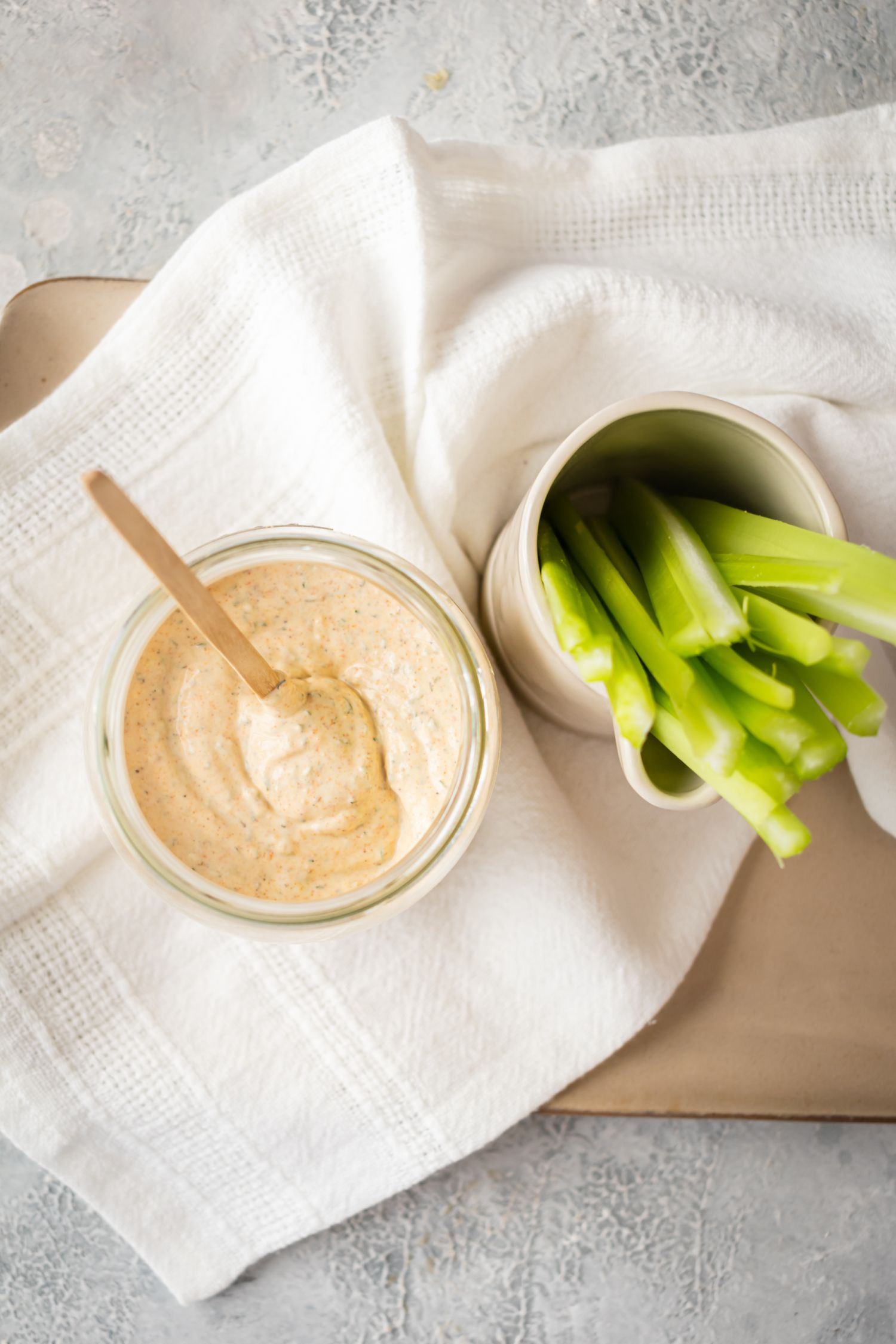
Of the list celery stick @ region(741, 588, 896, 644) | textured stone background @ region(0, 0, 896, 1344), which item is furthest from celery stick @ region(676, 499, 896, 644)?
textured stone background @ region(0, 0, 896, 1344)

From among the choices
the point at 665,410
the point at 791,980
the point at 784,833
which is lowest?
the point at 791,980

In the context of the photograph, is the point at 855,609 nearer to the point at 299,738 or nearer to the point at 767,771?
the point at 767,771

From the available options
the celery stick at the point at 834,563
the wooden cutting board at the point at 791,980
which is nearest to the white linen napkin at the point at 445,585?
the wooden cutting board at the point at 791,980

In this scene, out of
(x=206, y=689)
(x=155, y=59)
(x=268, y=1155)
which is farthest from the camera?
(x=155, y=59)

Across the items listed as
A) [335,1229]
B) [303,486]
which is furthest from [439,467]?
[335,1229]

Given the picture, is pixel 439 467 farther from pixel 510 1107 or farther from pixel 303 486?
pixel 510 1107

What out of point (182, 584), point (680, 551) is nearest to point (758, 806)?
point (680, 551)

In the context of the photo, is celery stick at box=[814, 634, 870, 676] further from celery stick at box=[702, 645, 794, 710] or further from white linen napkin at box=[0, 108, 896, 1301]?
white linen napkin at box=[0, 108, 896, 1301]
